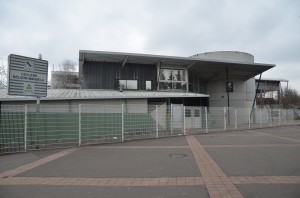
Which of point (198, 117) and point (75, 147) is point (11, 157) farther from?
point (198, 117)

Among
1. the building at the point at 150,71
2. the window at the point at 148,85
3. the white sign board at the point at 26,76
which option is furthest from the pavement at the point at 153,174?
the window at the point at 148,85

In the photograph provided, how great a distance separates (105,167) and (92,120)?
540cm

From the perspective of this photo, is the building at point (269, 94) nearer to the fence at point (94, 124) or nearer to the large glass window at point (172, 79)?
the large glass window at point (172, 79)

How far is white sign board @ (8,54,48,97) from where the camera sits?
11.2m

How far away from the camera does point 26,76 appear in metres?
11.7

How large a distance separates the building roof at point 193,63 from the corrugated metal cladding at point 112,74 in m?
0.45

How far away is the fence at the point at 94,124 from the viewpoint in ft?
35.5

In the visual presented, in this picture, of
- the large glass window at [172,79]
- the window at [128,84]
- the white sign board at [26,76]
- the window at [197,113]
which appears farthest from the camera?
the large glass window at [172,79]

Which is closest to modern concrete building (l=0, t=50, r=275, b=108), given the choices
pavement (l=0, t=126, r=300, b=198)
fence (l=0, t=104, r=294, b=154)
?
fence (l=0, t=104, r=294, b=154)

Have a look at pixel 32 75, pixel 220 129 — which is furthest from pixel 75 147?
pixel 220 129

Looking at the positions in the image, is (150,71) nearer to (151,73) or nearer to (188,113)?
(151,73)

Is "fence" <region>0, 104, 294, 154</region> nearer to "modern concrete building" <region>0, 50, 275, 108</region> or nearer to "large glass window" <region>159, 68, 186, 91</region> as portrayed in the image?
"modern concrete building" <region>0, 50, 275, 108</region>

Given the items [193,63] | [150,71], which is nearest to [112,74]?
[150,71]

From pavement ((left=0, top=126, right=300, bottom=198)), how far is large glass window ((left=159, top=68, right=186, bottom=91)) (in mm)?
15044
